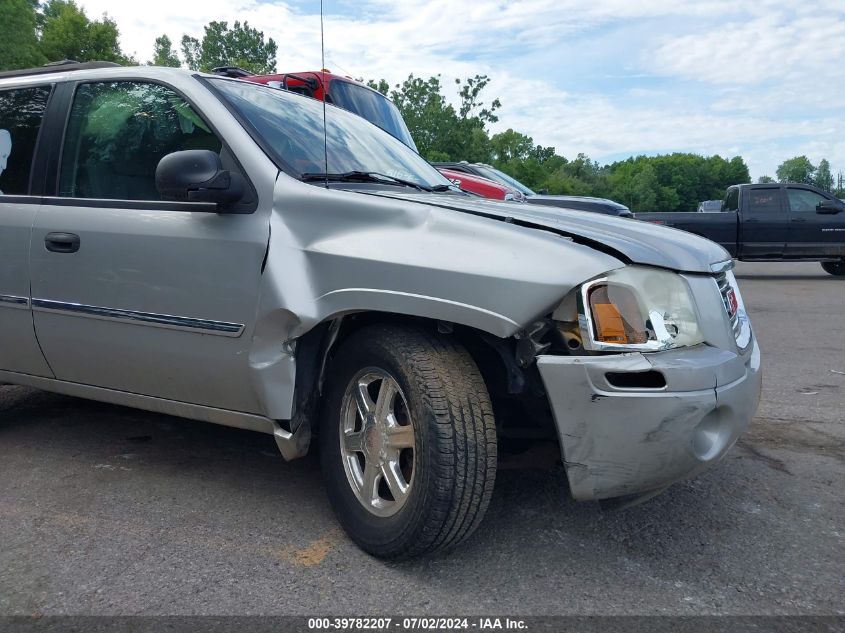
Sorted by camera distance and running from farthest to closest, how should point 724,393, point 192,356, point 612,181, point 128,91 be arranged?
point 612,181, point 128,91, point 192,356, point 724,393

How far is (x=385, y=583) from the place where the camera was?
251 centimetres

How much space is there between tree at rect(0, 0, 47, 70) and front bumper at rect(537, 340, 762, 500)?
33.5 meters

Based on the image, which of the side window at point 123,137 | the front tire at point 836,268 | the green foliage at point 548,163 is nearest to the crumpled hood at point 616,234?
the side window at point 123,137

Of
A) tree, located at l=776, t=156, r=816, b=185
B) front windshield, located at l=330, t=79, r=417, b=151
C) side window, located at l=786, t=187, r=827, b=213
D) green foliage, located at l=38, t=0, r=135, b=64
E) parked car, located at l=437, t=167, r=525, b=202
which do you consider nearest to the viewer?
front windshield, located at l=330, t=79, r=417, b=151

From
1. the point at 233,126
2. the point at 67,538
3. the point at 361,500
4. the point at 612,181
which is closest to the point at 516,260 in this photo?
Result: the point at 361,500

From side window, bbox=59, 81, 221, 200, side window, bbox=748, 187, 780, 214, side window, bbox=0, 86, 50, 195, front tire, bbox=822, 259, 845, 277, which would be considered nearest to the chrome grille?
side window, bbox=59, 81, 221, 200

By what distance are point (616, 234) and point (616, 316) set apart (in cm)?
38

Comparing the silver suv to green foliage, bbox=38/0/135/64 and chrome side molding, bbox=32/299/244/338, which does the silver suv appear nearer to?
chrome side molding, bbox=32/299/244/338

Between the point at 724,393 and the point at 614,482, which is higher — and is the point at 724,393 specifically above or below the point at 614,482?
above

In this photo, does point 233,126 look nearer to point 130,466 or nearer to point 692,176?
point 130,466

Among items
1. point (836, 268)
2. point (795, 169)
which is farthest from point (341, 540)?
point (795, 169)

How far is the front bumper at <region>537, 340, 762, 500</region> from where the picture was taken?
2.27 metres

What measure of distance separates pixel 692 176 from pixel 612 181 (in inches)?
456

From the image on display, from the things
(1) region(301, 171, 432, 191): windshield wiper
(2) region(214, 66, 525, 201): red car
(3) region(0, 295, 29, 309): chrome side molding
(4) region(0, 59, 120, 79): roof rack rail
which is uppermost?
(2) region(214, 66, 525, 201): red car
